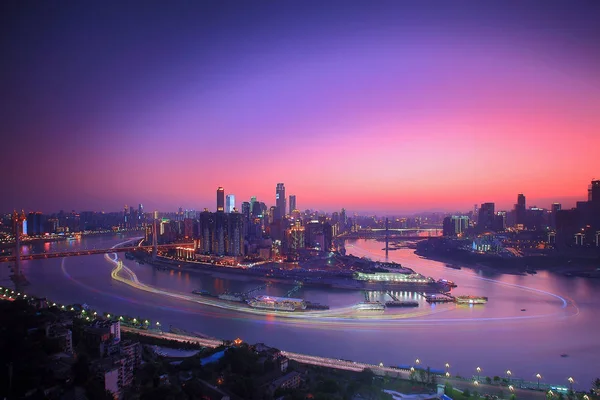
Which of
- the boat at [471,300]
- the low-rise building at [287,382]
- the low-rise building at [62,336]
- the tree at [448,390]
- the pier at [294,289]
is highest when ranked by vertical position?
the low-rise building at [62,336]

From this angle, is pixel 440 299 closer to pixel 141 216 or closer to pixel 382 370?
pixel 382 370

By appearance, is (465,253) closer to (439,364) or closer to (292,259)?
(292,259)

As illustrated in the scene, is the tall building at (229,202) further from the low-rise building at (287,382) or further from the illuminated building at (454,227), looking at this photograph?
the low-rise building at (287,382)

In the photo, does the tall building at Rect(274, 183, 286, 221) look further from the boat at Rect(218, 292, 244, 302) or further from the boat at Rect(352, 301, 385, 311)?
the boat at Rect(352, 301, 385, 311)

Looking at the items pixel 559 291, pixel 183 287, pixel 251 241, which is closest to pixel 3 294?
pixel 183 287

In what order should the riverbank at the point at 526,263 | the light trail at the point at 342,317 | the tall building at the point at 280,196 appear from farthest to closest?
the tall building at the point at 280,196 → the riverbank at the point at 526,263 → the light trail at the point at 342,317

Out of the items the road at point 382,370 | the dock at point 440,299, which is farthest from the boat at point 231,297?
the dock at point 440,299

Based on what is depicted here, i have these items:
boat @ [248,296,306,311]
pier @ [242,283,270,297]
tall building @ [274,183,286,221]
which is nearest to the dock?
boat @ [248,296,306,311]
